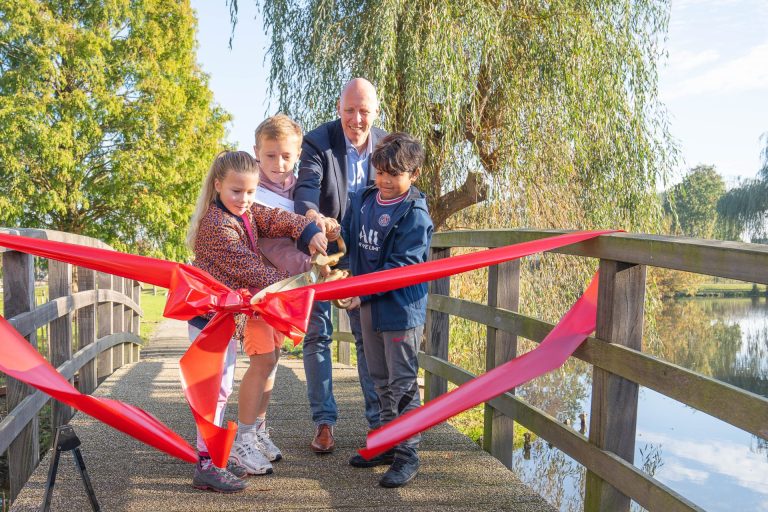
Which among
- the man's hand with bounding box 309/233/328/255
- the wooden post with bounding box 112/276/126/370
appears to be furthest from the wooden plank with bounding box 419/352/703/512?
the wooden post with bounding box 112/276/126/370

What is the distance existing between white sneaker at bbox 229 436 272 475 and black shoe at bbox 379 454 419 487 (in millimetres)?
491

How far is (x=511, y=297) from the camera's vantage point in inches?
Answer: 142

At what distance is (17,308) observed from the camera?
339cm

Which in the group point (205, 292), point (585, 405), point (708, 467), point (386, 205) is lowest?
point (708, 467)

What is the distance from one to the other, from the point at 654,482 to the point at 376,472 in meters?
1.24

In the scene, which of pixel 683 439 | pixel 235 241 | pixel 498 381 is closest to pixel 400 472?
pixel 498 381

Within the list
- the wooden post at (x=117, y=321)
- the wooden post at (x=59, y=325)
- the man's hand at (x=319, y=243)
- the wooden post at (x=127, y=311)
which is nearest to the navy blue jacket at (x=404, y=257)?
the man's hand at (x=319, y=243)

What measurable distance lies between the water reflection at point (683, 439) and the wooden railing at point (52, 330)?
4555 mm

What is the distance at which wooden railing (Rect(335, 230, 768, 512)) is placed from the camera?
2.05 meters

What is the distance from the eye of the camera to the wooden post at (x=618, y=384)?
2.59 metres

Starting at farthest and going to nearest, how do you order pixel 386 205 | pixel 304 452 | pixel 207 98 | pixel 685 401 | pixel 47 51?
pixel 207 98, pixel 47 51, pixel 304 452, pixel 386 205, pixel 685 401

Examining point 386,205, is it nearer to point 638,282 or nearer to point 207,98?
point 638,282

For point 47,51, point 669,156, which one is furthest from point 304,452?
point 47,51

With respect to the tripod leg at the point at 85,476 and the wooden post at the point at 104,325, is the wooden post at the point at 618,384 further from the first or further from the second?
the wooden post at the point at 104,325
